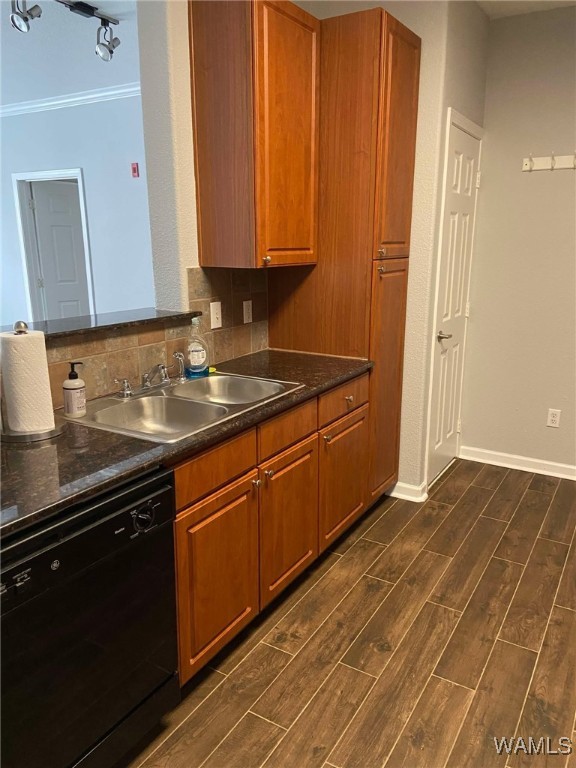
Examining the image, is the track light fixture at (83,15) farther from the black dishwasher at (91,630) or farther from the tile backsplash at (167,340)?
the black dishwasher at (91,630)

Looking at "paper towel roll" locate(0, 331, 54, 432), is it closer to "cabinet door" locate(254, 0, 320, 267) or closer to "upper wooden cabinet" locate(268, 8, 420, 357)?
"cabinet door" locate(254, 0, 320, 267)

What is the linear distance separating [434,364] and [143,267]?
2612 mm

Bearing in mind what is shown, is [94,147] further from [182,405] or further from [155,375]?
[182,405]

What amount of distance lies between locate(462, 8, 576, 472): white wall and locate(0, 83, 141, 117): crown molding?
2.63 metres

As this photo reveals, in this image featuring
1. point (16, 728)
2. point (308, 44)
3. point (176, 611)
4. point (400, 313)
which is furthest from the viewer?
point (400, 313)

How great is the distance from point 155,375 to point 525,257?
2.46 meters

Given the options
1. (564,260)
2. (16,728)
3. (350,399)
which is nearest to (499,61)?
(564,260)

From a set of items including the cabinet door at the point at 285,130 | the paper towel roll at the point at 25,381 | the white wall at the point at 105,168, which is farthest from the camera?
the white wall at the point at 105,168

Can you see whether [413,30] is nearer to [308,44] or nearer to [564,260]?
[308,44]

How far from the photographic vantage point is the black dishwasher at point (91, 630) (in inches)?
47.1

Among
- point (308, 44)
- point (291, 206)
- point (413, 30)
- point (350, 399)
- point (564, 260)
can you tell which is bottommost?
point (350, 399)

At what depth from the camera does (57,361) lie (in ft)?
6.23

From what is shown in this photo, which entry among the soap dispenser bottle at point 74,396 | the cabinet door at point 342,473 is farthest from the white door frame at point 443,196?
Result: the soap dispenser bottle at point 74,396

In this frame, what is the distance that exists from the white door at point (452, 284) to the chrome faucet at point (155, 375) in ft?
5.20
